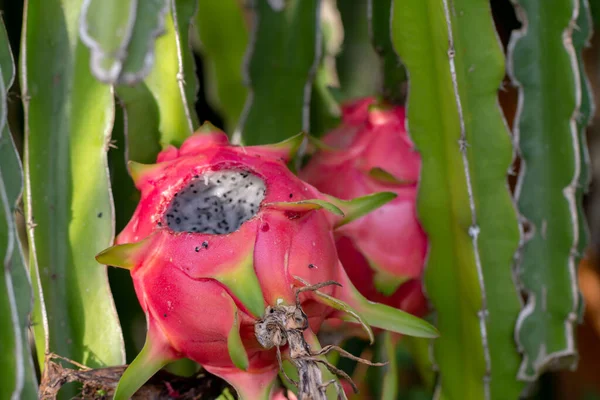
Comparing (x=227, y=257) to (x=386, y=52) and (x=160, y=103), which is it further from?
(x=386, y=52)

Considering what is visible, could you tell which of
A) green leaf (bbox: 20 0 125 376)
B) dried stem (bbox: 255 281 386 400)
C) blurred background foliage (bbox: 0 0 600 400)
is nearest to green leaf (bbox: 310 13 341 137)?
blurred background foliage (bbox: 0 0 600 400)

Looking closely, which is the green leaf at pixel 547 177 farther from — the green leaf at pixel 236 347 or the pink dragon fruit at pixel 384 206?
the green leaf at pixel 236 347

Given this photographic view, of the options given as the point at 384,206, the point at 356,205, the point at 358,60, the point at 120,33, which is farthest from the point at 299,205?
the point at 358,60

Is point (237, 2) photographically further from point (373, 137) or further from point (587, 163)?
point (587, 163)

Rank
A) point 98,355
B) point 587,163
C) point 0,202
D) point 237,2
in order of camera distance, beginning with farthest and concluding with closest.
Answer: point 237,2
point 587,163
point 98,355
point 0,202

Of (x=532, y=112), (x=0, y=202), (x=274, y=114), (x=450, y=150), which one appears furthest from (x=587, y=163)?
(x=0, y=202)

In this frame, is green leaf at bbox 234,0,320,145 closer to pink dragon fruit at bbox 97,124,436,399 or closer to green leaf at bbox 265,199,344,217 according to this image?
pink dragon fruit at bbox 97,124,436,399

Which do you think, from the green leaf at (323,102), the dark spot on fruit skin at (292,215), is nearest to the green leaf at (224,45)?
the green leaf at (323,102)
